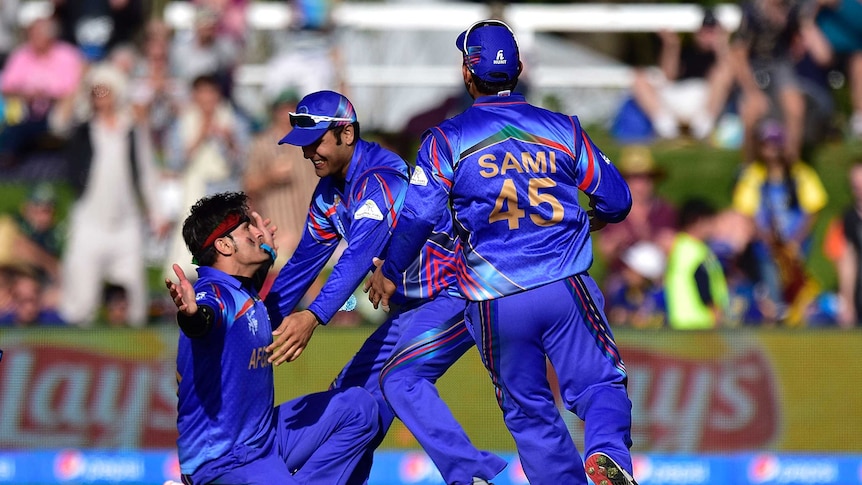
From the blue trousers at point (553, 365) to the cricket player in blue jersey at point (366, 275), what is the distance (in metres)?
0.34

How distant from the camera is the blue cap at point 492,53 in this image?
6625 mm

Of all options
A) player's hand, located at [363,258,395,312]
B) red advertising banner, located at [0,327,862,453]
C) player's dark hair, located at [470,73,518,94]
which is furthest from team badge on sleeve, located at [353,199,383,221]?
red advertising banner, located at [0,327,862,453]

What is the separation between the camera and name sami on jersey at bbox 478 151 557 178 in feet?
21.2

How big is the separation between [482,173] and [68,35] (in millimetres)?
8424

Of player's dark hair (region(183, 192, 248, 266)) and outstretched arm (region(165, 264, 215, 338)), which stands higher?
player's dark hair (region(183, 192, 248, 266))

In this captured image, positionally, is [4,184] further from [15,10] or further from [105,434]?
[105,434]

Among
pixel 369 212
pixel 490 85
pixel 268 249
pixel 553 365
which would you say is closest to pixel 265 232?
pixel 268 249

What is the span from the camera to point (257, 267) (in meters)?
6.43

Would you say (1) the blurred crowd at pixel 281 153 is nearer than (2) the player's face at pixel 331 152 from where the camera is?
No

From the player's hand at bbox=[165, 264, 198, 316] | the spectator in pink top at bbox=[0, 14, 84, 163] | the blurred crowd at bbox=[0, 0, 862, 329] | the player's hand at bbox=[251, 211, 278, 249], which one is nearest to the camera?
the player's hand at bbox=[165, 264, 198, 316]

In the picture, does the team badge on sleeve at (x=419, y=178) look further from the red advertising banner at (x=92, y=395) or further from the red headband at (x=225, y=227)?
the red advertising banner at (x=92, y=395)

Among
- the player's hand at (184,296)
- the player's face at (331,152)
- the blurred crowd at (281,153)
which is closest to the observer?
the player's hand at (184,296)

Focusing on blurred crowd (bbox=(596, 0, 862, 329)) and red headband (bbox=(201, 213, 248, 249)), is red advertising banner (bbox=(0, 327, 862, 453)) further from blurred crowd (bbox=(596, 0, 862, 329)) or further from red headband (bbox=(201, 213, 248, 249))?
red headband (bbox=(201, 213, 248, 249))

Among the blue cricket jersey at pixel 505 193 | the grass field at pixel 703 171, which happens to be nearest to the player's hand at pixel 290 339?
the blue cricket jersey at pixel 505 193
